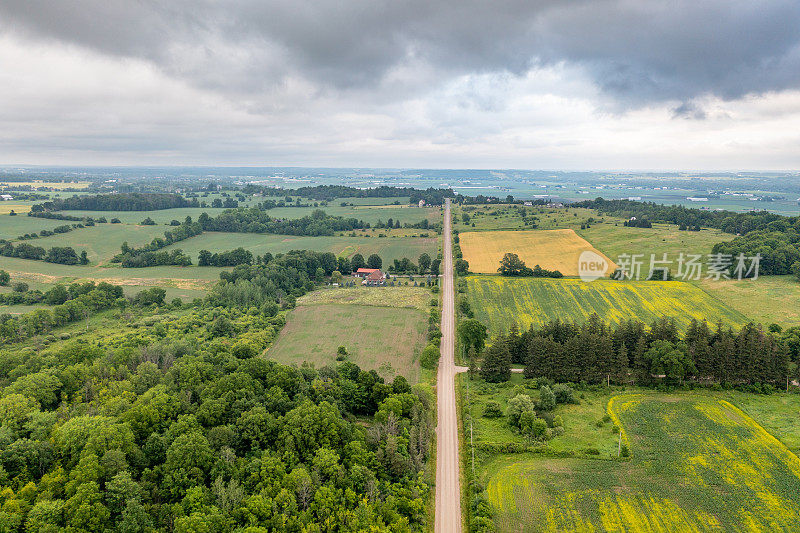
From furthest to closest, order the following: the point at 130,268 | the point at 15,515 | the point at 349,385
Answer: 1. the point at 130,268
2. the point at 349,385
3. the point at 15,515

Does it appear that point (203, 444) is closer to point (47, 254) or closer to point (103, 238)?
point (47, 254)

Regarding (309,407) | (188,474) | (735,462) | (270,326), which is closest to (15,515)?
(188,474)

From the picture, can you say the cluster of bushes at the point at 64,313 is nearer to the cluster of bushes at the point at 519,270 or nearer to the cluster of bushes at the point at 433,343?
the cluster of bushes at the point at 433,343

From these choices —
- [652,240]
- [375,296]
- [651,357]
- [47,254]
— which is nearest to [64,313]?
[47,254]

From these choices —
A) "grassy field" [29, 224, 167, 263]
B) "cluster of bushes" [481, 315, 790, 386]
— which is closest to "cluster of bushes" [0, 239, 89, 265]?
"grassy field" [29, 224, 167, 263]

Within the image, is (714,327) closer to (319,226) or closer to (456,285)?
(456,285)

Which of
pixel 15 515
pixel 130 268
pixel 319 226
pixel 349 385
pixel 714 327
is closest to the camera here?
pixel 15 515
